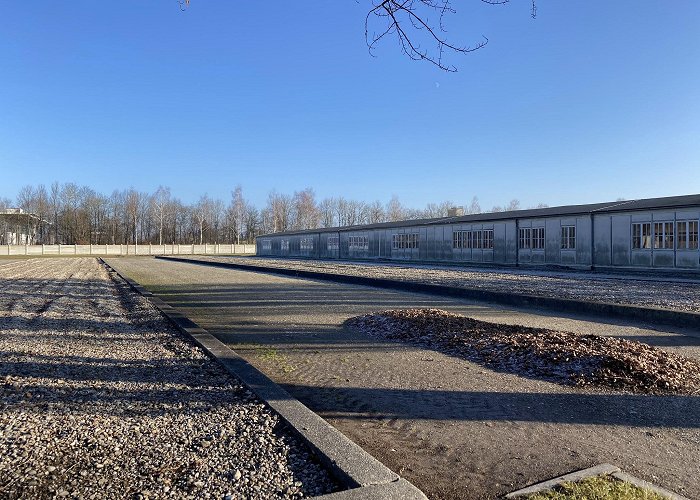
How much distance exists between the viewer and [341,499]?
3027 mm

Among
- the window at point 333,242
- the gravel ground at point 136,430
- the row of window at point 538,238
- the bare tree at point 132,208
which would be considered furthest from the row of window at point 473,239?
the bare tree at point 132,208

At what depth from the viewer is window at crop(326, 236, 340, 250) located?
57688 millimetres

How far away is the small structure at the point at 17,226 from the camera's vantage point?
93188 millimetres

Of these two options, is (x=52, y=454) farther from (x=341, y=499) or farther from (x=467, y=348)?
(x=467, y=348)

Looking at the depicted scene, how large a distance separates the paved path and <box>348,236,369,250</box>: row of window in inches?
1683

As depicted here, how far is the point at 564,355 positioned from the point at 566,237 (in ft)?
87.2

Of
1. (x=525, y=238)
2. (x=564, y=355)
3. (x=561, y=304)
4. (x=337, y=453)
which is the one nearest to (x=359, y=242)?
(x=525, y=238)

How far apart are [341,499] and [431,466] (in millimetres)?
963

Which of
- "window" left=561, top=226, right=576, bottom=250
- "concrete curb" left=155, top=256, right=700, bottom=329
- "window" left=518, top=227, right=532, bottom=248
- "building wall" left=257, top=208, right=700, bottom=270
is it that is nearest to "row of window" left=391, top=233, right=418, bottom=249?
"building wall" left=257, top=208, right=700, bottom=270

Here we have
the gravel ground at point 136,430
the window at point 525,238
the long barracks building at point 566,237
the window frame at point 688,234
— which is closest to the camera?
the gravel ground at point 136,430

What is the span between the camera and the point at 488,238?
3691 cm

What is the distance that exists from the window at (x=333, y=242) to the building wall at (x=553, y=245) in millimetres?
4443

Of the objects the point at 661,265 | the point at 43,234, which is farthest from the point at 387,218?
the point at 661,265

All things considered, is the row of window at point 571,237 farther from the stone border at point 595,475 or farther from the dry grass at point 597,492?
the dry grass at point 597,492
